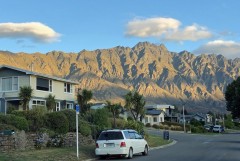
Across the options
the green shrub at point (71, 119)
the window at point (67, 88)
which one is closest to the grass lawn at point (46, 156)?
the green shrub at point (71, 119)

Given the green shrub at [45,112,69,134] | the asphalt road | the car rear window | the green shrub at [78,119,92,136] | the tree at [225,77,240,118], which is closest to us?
the asphalt road

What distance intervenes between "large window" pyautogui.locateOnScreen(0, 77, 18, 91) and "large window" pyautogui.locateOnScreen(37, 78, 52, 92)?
253 cm

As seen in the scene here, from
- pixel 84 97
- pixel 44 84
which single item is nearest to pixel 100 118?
pixel 84 97

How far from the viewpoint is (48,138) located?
88.5 feet

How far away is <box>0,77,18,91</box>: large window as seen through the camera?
47.8 metres

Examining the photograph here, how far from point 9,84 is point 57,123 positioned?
2124cm

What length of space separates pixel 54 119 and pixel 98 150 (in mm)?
6778

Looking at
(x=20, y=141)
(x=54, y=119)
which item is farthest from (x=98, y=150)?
(x=54, y=119)

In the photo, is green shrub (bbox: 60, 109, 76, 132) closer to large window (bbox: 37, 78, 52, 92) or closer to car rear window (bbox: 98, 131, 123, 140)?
car rear window (bbox: 98, 131, 123, 140)

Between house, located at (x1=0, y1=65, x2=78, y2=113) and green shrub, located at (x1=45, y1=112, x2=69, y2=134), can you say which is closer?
green shrub, located at (x1=45, y1=112, x2=69, y2=134)

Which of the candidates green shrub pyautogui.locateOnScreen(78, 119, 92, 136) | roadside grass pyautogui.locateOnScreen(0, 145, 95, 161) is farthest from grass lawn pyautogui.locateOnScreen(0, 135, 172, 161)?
green shrub pyautogui.locateOnScreen(78, 119, 92, 136)

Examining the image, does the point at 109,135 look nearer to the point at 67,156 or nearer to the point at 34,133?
the point at 67,156

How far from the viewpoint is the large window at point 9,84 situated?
47769 millimetres

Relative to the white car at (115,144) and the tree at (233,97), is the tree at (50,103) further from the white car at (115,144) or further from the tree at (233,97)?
the tree at (233,97)
